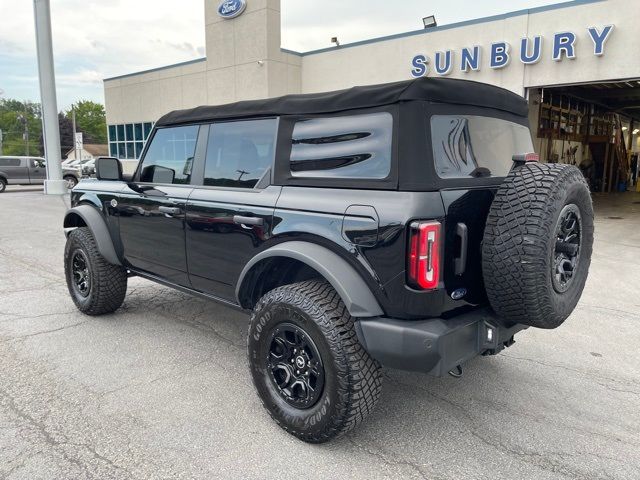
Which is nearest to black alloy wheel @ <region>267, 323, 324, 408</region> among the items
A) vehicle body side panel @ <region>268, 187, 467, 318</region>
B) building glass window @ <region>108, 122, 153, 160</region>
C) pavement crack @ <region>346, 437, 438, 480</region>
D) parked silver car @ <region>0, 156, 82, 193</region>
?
pavement crack @ <region>346, 437, 438, 480</region>

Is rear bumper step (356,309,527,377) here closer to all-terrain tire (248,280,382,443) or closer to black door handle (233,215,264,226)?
all-terrain tire (248,280,382,443)

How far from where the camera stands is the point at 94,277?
4.43 metres

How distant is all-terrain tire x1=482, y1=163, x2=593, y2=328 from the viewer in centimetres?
234

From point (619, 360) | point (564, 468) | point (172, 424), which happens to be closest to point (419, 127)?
point (564, 468)

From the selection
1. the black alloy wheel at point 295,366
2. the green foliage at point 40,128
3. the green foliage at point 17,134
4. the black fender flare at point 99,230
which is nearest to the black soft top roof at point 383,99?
the black alloy wheel at point 295,366

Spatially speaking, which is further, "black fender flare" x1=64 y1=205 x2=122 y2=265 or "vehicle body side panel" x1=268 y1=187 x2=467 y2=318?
"black fender flare" x1=64 y1=205 x2=122 y2=265

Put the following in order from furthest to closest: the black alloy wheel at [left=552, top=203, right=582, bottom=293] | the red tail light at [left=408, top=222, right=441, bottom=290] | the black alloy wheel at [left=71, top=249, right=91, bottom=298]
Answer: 1. the black alloy wheel at [left=71, top=249, right=91, bottom=298]
2. the black alloy wheel at [left=552, top=203, right=582, bottom=293]
3. the red tail light at [left=408, top=222, right=441, bottom=290]

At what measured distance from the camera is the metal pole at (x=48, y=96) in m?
17.2

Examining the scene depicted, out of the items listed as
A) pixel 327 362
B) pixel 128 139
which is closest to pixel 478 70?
pixel 327 362

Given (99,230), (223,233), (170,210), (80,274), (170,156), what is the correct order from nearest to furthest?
(223,233), (170,210), (170,156), (99,230), (80,274)

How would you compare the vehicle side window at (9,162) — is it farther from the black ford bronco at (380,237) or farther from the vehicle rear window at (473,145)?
the vehicle rear window at (473,145)

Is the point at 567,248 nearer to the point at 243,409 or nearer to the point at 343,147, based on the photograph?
the point at 343,147

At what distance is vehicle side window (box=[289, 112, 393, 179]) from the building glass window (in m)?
23.6

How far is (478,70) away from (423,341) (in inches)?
503
